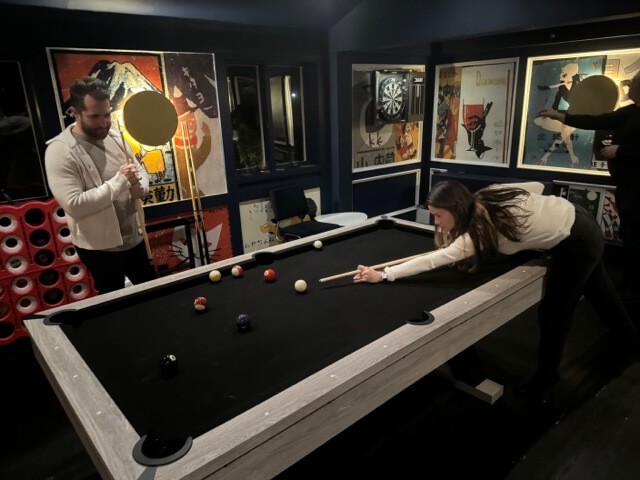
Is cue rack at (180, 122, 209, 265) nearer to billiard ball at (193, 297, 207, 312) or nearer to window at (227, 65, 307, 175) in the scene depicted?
window at (227, 65, 307, 175)

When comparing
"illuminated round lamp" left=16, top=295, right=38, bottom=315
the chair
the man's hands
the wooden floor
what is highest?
the man's hands

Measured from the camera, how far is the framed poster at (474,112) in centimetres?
473

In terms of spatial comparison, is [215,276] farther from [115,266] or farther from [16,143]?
[16,143]

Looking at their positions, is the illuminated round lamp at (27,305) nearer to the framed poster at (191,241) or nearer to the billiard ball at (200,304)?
the framed poster at (191,241)

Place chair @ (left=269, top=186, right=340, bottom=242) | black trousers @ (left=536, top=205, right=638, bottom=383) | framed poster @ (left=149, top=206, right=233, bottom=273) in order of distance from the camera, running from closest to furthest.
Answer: black trousers @ (left=536, top=205, right=638, bottom=383), framed poster @ (left=149, top=206, right=233, bottom=273), chair @ (left=269, top=186, right=340, bottom=242)

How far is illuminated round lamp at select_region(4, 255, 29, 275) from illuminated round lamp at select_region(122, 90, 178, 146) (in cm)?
124

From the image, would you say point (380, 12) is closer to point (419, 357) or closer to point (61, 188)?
point (61, 188)

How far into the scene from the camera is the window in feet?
14.5

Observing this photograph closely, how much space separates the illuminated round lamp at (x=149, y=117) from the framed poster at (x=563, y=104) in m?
3.49

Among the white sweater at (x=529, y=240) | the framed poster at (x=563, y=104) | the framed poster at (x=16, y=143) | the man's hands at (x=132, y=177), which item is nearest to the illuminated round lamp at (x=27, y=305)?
the framed poster at (x=16, y=143)

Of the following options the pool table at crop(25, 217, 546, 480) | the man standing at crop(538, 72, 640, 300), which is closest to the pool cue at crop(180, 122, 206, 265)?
the pool table at crop(25, 217, 546, 480)

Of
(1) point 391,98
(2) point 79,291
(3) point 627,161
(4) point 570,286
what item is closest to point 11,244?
(2) point 79,291

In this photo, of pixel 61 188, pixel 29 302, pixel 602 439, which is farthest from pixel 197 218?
pixel 602 439

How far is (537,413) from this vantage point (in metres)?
2.24
